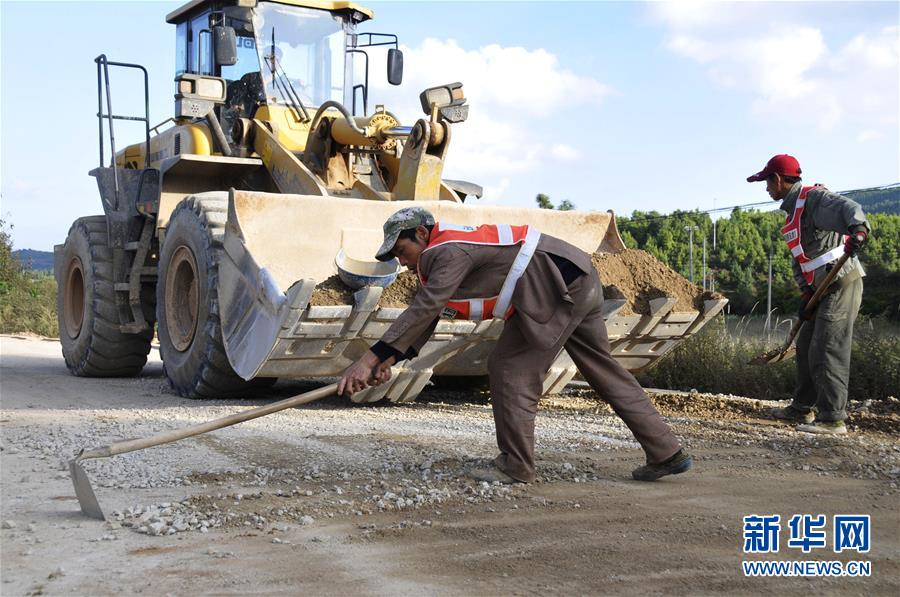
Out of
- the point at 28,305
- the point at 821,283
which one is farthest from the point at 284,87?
the point at 28,305

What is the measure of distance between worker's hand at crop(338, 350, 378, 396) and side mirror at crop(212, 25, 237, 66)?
475cm

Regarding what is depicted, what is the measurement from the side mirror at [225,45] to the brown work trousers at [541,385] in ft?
15.1

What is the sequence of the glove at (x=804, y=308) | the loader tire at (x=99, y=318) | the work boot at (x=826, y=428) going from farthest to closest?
the loader tire at (x=99, y=318)
the glove at (x=804, y=308)
the work boot at (x=826, y=428)

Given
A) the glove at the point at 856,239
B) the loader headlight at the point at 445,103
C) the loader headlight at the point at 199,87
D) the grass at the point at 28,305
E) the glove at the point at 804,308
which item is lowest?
the grass at the point at 28,305

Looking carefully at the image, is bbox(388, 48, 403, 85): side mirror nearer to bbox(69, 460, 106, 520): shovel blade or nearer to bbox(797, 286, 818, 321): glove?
bbox(797, 286, 818, 321): glove

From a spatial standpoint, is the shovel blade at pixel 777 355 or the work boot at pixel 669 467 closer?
the work boot at pixel 669 467

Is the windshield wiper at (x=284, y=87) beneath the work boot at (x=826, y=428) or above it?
above

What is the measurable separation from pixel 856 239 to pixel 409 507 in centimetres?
367

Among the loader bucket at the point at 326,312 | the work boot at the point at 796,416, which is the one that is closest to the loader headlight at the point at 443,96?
the loader bucket at the point at 326,312

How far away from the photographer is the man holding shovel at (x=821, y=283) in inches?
266

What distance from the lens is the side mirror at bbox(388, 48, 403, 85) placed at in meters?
9.78

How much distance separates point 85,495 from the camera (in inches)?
168

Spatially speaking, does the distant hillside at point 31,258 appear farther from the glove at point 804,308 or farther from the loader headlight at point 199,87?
the glove at point 804,308

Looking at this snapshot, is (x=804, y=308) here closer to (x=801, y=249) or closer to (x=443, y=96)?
(x=801, y=249)
